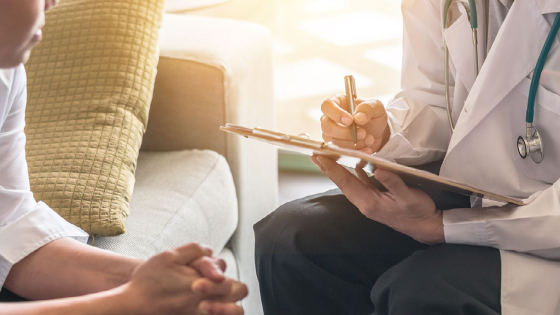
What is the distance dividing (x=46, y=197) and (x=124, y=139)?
7.9 inches

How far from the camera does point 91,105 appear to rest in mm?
1209

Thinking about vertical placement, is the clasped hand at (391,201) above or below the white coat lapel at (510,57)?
below

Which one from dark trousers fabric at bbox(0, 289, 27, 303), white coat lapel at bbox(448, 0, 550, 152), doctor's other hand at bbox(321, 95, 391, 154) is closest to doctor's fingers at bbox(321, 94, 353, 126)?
doctor's other hand at bbox(321, 95, 391, 154)

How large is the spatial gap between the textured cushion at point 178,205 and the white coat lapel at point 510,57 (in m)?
0.59

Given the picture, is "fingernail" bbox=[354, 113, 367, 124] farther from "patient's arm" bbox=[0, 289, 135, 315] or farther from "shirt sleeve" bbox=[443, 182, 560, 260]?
"patient's arm" bbox=[0, 289, 135, 315]

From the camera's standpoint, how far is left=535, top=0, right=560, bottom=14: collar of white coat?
85 centimetres

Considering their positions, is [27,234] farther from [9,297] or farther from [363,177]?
[363,177]

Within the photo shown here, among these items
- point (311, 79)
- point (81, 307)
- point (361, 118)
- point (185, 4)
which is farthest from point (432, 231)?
point (311, 79)

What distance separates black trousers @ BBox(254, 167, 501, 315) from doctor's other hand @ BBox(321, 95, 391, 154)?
104mm

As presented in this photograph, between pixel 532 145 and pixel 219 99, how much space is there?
73 cm

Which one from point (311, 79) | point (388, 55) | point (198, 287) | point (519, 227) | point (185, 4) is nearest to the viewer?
point (198, 287)

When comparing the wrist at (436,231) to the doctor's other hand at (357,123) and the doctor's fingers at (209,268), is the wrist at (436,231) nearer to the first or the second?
the doctor's other hand at (357,123)

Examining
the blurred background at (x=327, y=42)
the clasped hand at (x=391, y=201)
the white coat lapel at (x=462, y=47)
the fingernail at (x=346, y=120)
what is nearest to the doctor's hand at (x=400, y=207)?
the clasped hand at (x=391, y=201)

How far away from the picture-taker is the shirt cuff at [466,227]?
861 millimetres
